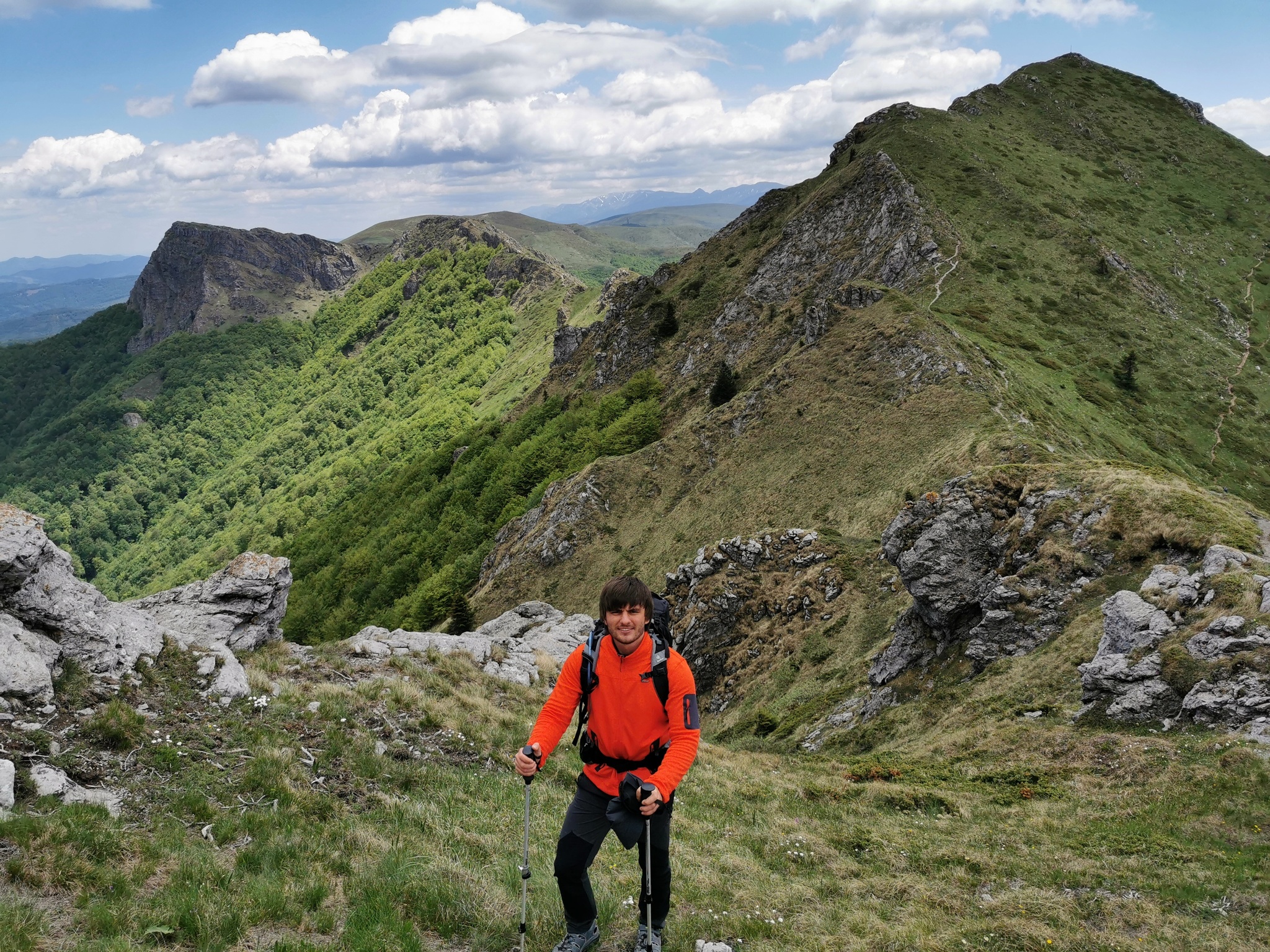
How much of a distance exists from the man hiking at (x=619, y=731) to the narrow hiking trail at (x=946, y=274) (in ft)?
203

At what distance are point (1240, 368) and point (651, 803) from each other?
85577 mm

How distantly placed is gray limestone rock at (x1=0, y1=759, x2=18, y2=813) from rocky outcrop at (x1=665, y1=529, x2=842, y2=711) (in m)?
26.1

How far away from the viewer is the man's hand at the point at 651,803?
18.8 ft

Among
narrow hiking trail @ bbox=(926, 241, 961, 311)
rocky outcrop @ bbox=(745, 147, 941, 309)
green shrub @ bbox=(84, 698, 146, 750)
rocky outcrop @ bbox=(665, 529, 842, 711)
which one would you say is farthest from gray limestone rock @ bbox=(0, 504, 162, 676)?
rocky outcrop @ bbox=(745, 147, 941, 309)

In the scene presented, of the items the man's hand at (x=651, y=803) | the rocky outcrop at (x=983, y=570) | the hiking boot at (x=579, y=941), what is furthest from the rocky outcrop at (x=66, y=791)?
the rocky outcrop at (x=983, y=570)

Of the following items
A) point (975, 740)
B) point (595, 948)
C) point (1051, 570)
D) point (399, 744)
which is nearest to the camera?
point (595, 948)

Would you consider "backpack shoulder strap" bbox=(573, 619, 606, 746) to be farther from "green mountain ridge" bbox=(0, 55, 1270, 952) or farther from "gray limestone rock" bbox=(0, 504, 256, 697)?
"gray limestone rock" bbox=(0, 504, 256, 697)

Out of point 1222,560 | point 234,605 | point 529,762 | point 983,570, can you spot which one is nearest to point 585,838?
point 529,762

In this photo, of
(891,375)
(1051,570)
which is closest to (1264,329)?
(891,375)

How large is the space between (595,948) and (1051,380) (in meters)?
56.9

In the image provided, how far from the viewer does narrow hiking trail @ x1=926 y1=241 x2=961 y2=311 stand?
62125 mm

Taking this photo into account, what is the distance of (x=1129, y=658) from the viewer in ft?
53.5

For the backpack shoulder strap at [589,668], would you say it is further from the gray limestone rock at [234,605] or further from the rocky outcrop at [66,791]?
the gray limestone rock at [234,605]

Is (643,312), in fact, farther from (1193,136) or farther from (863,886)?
(1193,136)
